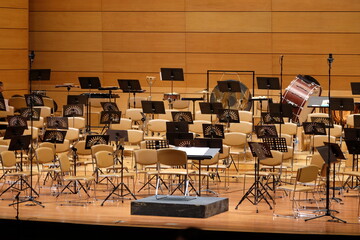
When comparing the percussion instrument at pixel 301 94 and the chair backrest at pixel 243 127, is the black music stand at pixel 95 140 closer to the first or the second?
the chair backrest at pixel 243 127

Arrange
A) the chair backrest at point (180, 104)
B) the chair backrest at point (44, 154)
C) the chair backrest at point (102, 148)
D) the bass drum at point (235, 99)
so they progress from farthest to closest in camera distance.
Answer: the bass drum at point (235, 99) < the chair backrest at point (180, 104) < the chair backrest at point (102, 148) < the chair backrest at point (44, 154)

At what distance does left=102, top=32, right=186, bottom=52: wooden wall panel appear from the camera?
17.9 meters

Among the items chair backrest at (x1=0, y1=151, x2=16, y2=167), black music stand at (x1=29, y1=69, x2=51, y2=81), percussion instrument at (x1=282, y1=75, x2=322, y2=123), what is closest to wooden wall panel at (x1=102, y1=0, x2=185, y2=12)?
black music stand at (x1=29, y1=69, x2=51, y2=81)

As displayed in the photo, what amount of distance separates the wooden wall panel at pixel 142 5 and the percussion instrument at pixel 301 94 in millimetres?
4015

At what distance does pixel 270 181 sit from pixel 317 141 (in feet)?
3.50

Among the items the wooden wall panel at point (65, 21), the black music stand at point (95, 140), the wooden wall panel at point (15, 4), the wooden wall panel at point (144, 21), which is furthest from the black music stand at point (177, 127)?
the wooden wall panel at point (15, 4)

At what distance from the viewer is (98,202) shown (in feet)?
35.7

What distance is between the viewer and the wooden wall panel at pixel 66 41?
1827cm

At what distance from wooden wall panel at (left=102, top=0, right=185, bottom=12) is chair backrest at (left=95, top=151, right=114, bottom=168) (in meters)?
7.26

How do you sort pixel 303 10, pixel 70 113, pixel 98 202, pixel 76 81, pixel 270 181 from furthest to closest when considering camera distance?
pixel 76 81
pixel 303 10
pixel 70 113
pixel 270 181
pixel 98 202

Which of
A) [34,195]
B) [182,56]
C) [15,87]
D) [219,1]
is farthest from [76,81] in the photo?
[34,195]

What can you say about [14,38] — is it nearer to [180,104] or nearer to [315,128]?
[180,104]

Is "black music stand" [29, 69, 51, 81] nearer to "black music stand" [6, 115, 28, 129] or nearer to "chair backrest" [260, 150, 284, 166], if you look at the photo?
"black music stand" [6, 115, 28, 129]

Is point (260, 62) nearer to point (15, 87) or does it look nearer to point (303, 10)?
point (303, 10)
